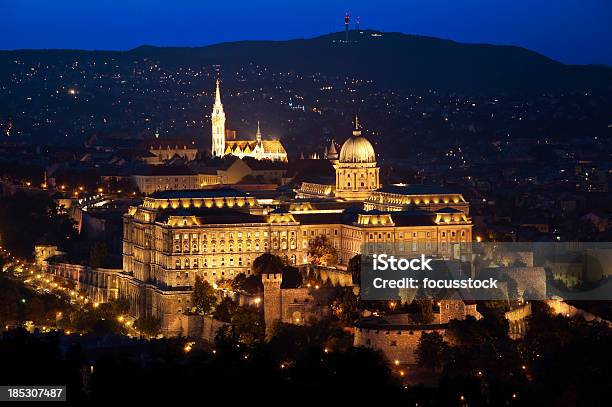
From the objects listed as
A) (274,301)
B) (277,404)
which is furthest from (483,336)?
(277,404)

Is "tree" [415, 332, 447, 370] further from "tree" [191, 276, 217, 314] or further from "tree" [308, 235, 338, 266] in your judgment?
"tree" [308, 235, 338, 266]

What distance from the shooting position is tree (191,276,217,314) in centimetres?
7981

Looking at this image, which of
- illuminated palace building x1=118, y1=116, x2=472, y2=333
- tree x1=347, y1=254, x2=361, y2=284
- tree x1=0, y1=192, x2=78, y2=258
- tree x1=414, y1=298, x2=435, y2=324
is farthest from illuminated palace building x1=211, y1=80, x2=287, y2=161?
tree x1=414, y1=298, x2=435, y2=324

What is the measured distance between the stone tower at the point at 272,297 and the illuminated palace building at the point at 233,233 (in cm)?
576

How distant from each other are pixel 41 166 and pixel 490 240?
168 feet

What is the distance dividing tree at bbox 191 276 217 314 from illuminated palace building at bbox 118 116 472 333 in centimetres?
92

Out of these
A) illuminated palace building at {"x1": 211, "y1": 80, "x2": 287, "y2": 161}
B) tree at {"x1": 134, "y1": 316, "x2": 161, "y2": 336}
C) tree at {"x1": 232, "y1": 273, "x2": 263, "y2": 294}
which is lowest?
tree at {"x1": 134, "y1": 316, "x2": 161, "y2": 336}

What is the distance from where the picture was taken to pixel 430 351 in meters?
67.0

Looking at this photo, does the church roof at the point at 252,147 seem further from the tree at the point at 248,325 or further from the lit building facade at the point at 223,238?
the tree at the point at 248,325

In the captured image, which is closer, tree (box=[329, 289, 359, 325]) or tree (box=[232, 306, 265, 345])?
tree (box=[232, 306, 265, 345])

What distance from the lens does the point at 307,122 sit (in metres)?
199

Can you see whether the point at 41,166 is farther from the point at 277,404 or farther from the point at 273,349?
the point at 277,404

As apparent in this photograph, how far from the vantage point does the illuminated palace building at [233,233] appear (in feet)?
278

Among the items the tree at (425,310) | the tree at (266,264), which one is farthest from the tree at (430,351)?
→ the tree at (266,264)
